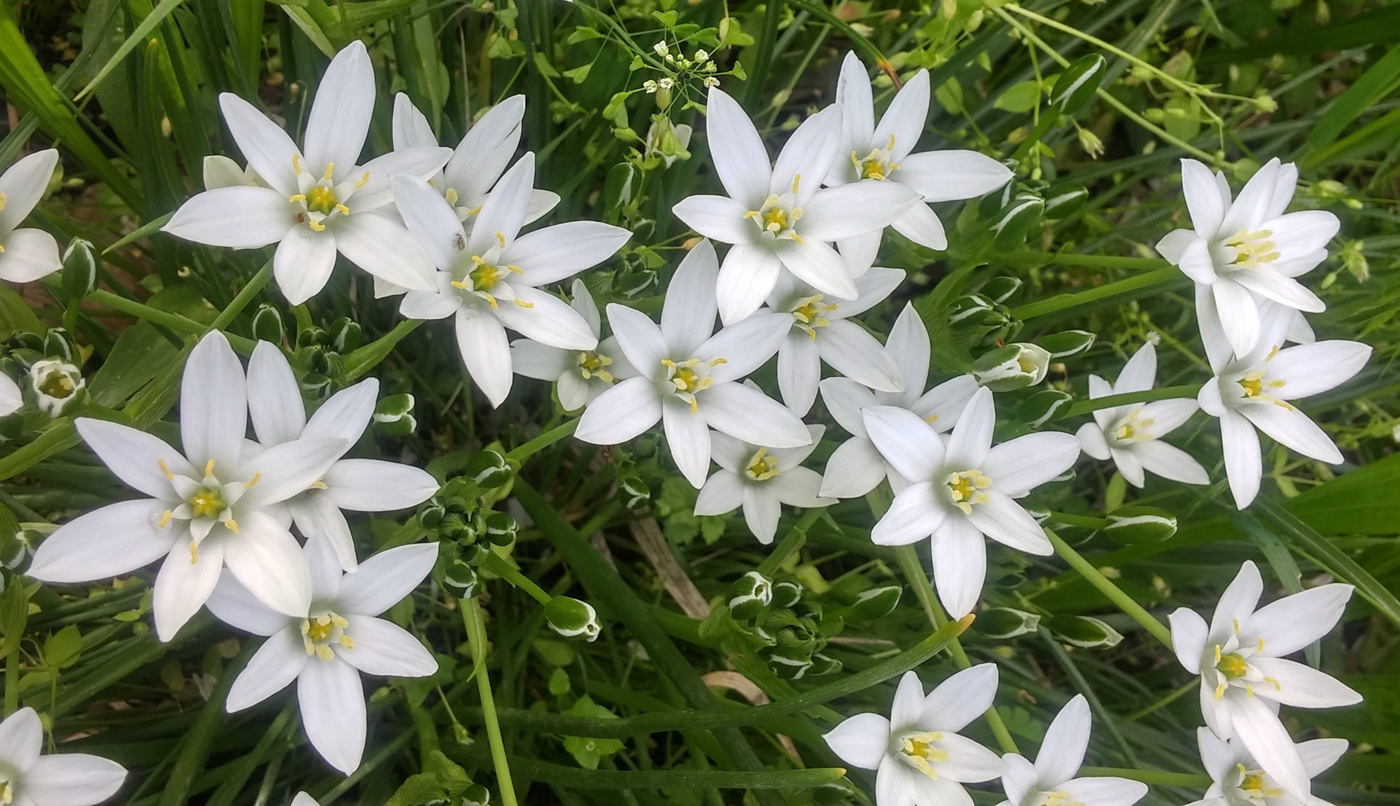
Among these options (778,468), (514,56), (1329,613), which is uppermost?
(514,56)

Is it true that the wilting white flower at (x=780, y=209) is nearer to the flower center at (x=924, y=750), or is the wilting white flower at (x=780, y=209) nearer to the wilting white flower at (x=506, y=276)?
the wilting white flower at (x=506, y=276)

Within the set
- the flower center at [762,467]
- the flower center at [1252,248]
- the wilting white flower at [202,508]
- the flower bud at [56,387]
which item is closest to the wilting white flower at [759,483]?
the flower center at [762,467]

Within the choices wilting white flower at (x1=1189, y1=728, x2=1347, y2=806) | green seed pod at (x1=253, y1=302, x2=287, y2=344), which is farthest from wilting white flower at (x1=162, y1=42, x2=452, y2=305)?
wilting white flower at (x1=1189, y1=728, x2=1347, y2=806)

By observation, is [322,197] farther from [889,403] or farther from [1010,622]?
[1010,622]

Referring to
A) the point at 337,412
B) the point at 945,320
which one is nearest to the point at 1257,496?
the point at 945,320

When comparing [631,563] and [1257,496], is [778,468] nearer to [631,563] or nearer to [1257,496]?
[631,563]

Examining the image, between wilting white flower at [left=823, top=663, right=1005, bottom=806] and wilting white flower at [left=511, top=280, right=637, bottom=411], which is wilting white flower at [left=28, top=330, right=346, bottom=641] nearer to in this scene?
wilting white flower at [left=511, top=280, right=637, bottom=411]
